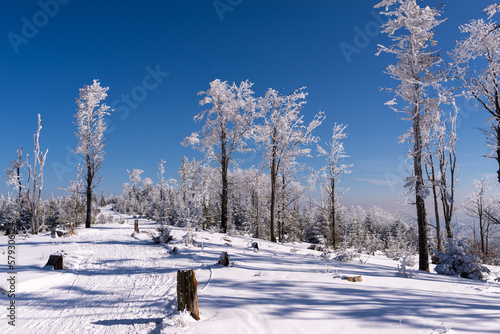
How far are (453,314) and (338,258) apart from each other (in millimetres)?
5626

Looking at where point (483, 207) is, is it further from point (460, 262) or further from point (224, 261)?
point (224, 261)

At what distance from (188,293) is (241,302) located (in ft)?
3.46

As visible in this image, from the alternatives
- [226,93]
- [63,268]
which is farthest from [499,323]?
[226,93]

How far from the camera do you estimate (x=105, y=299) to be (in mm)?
4812

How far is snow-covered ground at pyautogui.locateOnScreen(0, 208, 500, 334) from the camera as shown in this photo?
3.42 metres

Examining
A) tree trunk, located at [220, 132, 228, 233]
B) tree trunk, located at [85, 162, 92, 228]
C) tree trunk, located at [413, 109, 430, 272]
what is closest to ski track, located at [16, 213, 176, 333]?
tree trunk, located at [220, 132, 228, 233]

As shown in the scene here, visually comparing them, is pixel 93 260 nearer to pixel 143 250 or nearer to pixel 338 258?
pixel 143 250

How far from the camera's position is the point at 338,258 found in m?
8.94

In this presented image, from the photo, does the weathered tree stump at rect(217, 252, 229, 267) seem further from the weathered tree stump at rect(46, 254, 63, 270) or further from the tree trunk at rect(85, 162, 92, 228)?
the tree trunk at rect(85, 162, 92, 228)

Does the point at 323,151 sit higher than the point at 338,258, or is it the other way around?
the point at 323,151

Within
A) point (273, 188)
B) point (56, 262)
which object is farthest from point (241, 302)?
point (273, 188)

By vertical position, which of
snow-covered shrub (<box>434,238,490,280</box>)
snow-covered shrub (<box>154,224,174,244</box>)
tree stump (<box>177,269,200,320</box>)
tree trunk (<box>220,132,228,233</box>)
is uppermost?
tree trunk (<box>220,132,228,233</box>)

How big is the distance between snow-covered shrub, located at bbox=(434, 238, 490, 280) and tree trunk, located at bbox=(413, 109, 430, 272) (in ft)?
1.71

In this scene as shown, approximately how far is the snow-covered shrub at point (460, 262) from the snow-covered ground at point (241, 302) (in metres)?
3.85
